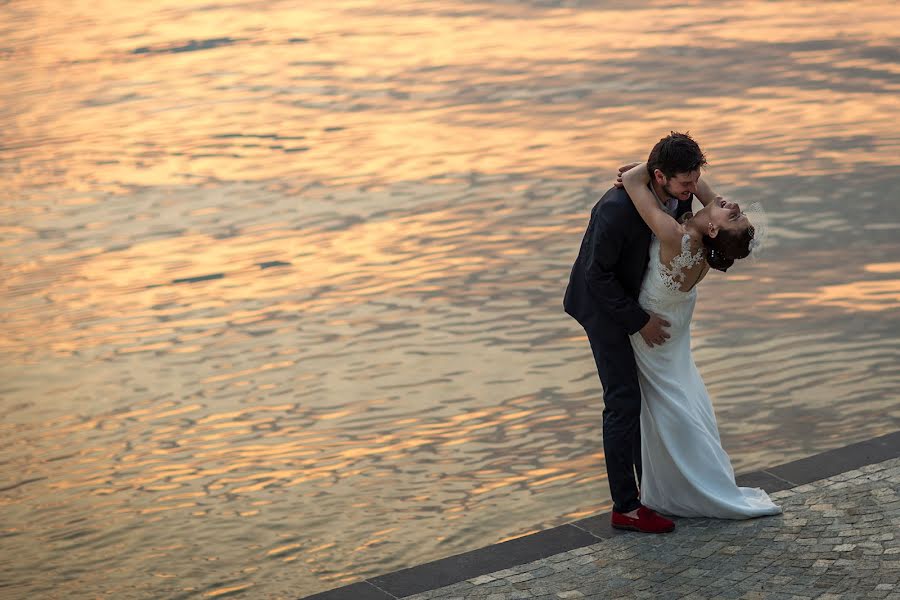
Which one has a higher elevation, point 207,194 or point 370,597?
point 207,194

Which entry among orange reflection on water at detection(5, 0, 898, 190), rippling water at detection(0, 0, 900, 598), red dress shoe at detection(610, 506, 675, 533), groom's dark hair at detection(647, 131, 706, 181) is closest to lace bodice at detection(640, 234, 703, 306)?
groom's dark hair at detection(647, 131, 706, 181)

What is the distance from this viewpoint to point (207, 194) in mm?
11672

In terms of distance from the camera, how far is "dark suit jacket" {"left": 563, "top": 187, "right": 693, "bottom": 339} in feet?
18.5

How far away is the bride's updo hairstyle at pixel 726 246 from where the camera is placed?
546 cm

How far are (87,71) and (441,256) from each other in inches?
343

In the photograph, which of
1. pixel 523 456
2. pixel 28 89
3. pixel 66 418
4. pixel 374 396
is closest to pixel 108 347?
pixel 66 418

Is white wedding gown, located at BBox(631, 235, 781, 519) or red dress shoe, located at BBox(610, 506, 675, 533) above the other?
white wedding gown, located at BBox(631, 235, 781, 519)

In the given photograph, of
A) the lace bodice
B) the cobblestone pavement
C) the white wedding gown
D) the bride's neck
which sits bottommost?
the cobblestone pavement

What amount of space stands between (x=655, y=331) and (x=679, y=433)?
0.47 metres

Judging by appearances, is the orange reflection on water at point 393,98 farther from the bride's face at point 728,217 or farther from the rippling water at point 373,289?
→ the bride's face at point 728,217

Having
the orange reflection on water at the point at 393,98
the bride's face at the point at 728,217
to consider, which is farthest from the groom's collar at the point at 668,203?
the orange reflection on water at the point at 393,98

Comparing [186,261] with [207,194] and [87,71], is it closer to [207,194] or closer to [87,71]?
[207,194]

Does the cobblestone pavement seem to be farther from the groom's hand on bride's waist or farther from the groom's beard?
the groom's beard

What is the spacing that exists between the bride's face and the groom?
138 millimetres
